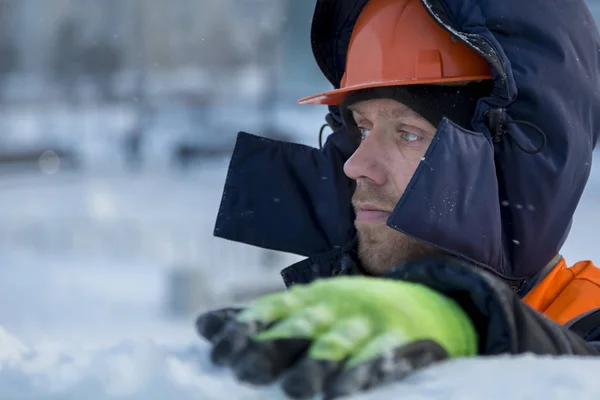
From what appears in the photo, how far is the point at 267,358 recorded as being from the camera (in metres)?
0.80

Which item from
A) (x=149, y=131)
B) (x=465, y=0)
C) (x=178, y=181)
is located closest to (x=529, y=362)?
(x=465, y=0)

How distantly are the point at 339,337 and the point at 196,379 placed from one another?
142 mm

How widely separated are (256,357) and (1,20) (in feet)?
99.4

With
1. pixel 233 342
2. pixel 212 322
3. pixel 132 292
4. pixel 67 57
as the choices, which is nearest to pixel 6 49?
pixel 67 57

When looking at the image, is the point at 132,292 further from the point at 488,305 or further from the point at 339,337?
the point at 339,337

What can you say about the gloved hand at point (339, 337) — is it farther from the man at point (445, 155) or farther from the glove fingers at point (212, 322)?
the man at point (445, 155)

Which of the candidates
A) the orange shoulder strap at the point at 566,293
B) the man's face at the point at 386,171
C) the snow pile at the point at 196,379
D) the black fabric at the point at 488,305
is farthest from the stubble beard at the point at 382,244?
the snow pile at the point at 196,379

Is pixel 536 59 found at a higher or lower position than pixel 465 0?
lower

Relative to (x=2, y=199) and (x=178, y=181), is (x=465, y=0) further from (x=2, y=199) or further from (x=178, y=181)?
(x=178, y=181)

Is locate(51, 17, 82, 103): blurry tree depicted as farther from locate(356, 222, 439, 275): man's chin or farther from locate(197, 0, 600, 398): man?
locate(356, 222, 439, 275): man's chin

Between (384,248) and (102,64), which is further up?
(102,64)

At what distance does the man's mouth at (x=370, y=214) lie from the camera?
6.63 ft

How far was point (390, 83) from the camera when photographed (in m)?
1.98

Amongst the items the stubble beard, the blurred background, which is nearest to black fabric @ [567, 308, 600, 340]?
the stubble beard
